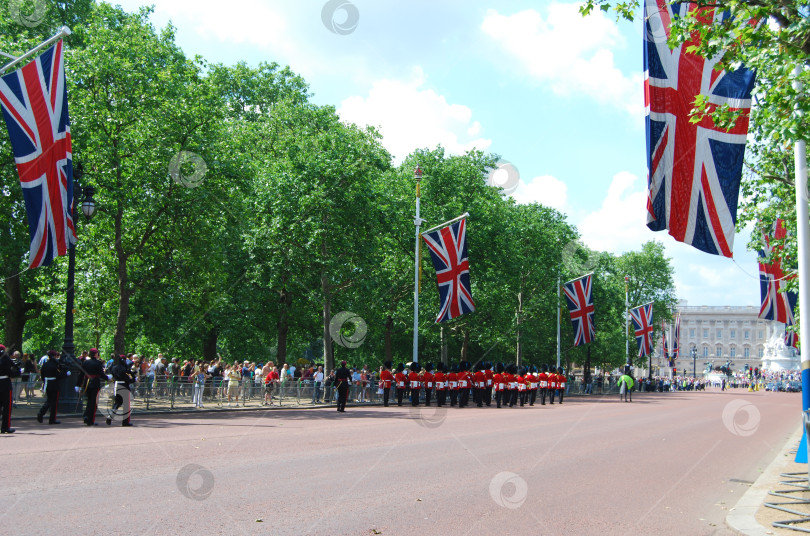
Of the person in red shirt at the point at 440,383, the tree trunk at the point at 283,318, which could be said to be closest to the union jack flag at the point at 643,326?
the tree trunk at the point at 283,318

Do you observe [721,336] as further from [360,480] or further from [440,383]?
[360,480]

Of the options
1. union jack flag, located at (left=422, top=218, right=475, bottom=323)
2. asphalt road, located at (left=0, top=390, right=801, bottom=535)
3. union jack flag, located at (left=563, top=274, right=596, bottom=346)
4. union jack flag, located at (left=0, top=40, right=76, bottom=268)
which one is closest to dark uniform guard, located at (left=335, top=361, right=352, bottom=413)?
union jack flag, located at (left=422, top=218, right=475, bottom=323)

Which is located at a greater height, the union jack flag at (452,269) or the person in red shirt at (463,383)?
the union jack flag at (452,269)

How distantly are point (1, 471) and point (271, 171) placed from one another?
26.3 m

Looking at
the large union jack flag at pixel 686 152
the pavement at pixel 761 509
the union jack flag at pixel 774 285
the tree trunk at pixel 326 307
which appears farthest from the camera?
the tree trunk at pixel 326 307

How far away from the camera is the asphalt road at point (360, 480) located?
7324 millimetres

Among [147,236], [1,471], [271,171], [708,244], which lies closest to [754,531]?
[708,244]

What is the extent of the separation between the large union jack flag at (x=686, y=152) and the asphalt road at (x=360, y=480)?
12.3 feet

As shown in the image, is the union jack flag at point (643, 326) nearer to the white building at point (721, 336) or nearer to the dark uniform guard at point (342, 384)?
the dark uniform guard at point (342, 384)

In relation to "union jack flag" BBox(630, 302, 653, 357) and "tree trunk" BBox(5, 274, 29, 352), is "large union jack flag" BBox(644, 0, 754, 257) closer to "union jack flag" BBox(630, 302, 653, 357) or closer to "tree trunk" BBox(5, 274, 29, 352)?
"tree trunk" BBox(5, 274, 29, 352)

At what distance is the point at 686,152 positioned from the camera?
34.9 feet

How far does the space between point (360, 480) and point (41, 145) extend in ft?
36.9

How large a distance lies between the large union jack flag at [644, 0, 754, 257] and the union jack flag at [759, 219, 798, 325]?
11326mm

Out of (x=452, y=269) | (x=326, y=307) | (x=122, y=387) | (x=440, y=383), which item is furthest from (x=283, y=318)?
(x=122, y=387)
